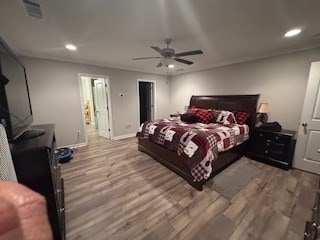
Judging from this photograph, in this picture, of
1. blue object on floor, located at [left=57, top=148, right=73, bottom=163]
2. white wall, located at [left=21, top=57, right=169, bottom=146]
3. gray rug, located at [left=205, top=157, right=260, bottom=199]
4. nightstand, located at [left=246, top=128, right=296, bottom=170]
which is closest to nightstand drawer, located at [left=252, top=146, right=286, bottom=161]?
nightstand, located at [left=246, top=128, right=296, bottom=170]

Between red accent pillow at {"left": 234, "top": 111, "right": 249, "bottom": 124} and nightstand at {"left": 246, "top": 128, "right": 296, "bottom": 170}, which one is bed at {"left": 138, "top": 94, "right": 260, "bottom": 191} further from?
nightstand at {"left": 246, "top": 128, "right": 296, "bottom": 170}

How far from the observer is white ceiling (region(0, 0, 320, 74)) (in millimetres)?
1657

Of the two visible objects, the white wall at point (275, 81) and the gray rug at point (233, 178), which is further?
the white wall at point (275, 81)

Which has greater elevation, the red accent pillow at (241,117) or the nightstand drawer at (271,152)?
the red accent pillow at (241,117)

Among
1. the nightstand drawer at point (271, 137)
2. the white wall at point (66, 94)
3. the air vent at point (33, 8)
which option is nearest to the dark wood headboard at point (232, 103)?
the nightstand drawer at point (271, 137)

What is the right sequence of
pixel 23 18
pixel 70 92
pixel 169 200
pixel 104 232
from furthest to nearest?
pixel 70 92 < pixel 169 200 < pixel 23 18 < pixel 104 232

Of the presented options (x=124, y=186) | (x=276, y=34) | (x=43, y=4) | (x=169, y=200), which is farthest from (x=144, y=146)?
(x=276, y=34)

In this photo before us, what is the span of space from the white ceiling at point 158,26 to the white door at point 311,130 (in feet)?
2.52

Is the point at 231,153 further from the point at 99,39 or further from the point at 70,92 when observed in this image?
the point at 70,92

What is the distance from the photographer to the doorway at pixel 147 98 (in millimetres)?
5715

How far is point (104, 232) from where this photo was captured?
5.21ft

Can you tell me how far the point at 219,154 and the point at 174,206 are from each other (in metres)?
1.22

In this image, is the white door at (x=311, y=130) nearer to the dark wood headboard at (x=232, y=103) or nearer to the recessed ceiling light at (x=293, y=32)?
the recessed ceiling light at (x=293, y=32)

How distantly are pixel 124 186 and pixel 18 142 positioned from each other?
1577 mm
